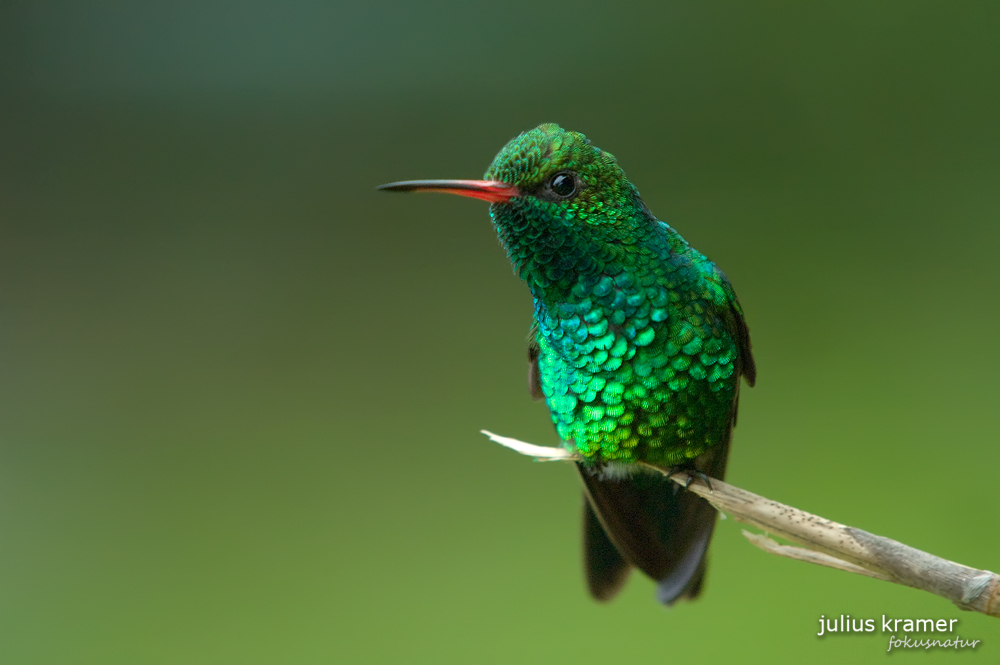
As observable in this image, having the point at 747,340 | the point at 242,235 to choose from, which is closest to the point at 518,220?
the point at 747,340

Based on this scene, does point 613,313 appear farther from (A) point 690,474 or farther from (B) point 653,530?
(B) point 653,530

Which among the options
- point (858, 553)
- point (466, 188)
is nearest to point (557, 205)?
point (466, 188)

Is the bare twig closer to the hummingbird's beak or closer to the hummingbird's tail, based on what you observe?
the hummingbird's tail

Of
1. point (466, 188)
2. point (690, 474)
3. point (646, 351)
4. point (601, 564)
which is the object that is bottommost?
point (601, 564)

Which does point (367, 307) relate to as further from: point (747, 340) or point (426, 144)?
point (747, 340)

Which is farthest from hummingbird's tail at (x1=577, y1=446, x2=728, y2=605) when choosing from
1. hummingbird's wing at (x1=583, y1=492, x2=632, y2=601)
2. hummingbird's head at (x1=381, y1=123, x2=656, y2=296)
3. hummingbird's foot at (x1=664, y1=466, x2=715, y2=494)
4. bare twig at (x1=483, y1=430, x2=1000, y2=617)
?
hummingbird's head at (x1=381, y1=123, x2=656, y2=296)

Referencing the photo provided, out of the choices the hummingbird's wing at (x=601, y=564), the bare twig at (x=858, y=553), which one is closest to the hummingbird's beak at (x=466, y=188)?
the bare twig at (x=858, y=553)

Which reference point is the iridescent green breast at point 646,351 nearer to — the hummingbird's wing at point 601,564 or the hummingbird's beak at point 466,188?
the hummingbird's beak at point 466,188
